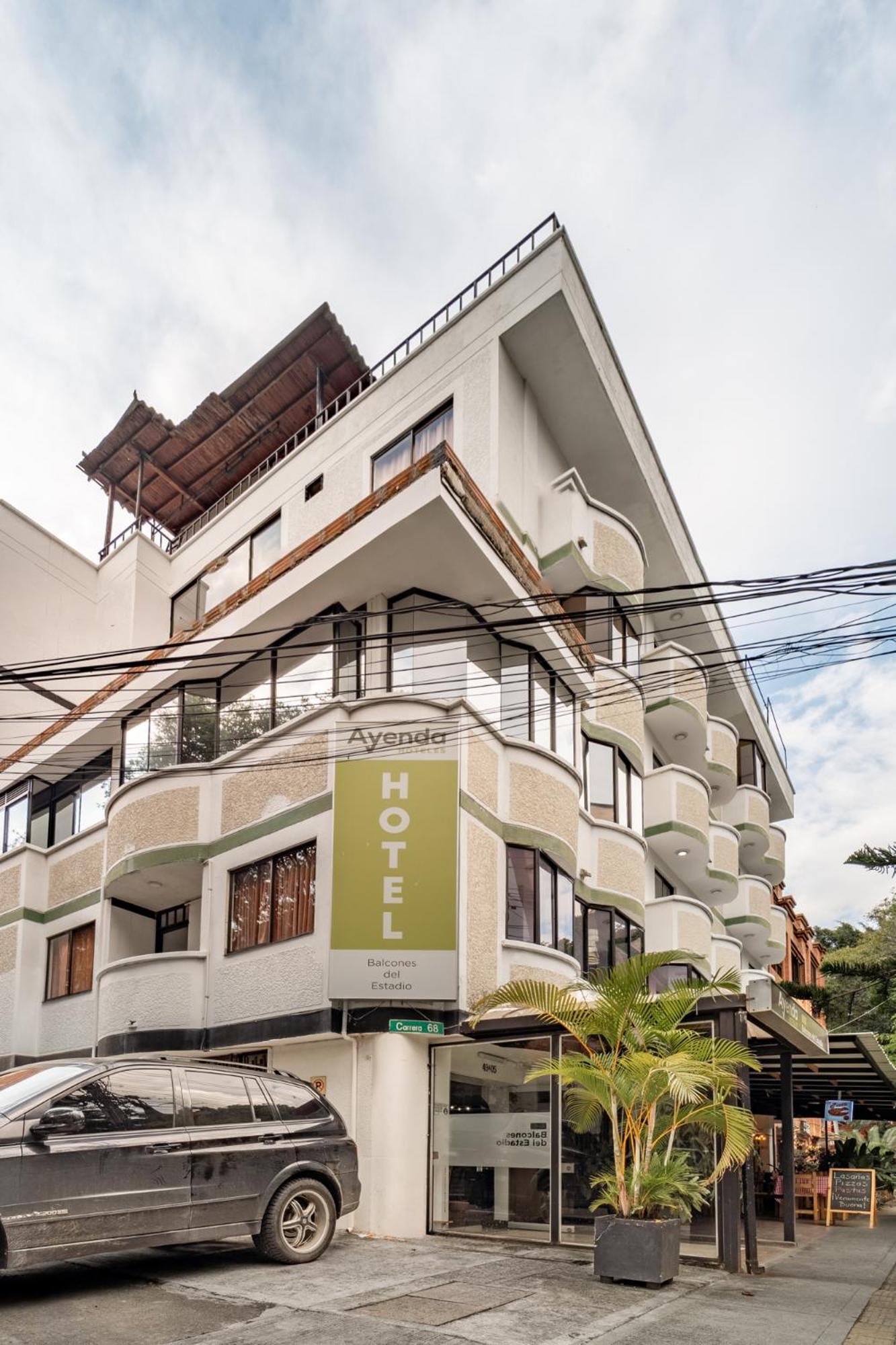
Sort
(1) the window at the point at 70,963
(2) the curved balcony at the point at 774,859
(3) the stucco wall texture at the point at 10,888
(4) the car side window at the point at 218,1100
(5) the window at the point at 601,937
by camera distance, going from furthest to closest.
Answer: (2) the curved balcony at the point at 774,859 < (3) the stucco wall texture at the point at 10,888 < (1) the window at the point at 70,963 < (5) the window at the point at 601,937 < (4) the car side window at the point at 218,1100

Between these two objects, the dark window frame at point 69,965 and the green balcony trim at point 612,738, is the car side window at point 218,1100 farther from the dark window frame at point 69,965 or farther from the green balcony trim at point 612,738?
the green balcony trim at point 612,738

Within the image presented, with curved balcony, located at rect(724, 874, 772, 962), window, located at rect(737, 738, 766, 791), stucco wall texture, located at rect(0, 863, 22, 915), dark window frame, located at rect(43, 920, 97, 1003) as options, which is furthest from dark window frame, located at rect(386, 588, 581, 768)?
window, located at rect(737, 738, 766, 791)

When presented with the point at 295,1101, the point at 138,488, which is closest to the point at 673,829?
the point at 295,1101

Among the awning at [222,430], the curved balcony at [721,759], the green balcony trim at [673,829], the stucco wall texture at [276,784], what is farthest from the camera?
the curved balcony at [721,759]

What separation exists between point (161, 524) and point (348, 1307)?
91.4 ft

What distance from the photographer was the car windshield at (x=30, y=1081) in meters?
9.88

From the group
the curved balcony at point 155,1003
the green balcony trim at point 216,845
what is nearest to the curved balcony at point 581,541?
the green balcony trim at point 216,845

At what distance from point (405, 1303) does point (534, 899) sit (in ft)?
28.5

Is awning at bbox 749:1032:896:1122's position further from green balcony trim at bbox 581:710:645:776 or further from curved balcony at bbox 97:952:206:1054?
curved balcony at bbox 97:952:206:1054

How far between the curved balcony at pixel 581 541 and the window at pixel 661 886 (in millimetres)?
7357

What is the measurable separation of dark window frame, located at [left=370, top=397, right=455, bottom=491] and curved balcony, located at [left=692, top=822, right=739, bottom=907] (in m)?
12.6

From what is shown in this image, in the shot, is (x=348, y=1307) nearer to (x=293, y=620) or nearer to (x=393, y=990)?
(x=393, y=990)

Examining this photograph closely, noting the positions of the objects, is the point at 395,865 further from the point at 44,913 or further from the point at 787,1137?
the point at 44,913

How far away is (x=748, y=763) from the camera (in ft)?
125
